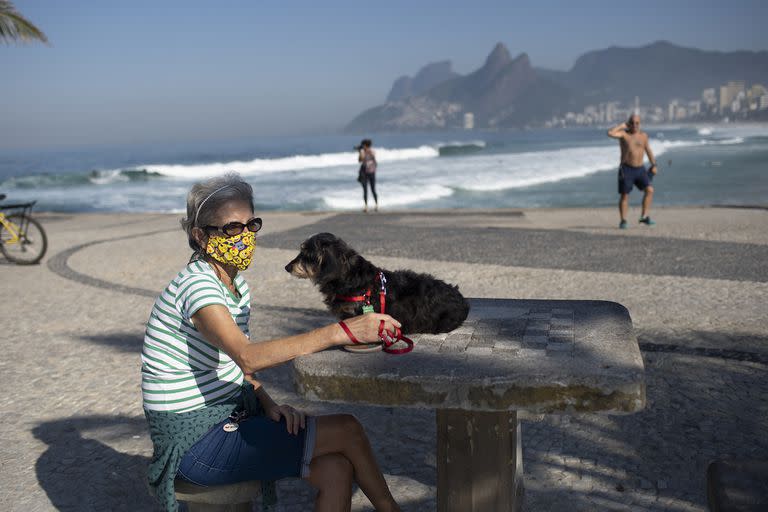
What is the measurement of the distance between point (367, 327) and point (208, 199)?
745mm

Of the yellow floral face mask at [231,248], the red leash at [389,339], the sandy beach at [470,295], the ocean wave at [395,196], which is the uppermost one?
the yellow floral face mask at [231,248]

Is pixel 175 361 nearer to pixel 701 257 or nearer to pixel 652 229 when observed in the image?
pixel 701 257

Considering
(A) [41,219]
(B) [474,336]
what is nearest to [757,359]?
(B) [474,336]

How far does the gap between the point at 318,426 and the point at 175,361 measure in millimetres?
560

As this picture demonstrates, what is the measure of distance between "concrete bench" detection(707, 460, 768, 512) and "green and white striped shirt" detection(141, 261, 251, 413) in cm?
170

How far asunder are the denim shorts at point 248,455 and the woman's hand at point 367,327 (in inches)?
14.2

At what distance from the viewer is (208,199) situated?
2.51 m

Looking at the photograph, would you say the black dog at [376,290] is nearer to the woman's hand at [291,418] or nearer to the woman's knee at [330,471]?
the woman's hand at [291,418]

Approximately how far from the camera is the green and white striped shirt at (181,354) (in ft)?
8.02

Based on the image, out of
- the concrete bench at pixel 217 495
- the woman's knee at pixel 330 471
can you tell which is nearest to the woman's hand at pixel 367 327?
the woman's knee at pixel 330 471

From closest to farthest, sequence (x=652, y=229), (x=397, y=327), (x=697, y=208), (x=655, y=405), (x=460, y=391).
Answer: (x=460, y=391), (x=397, y=327), (x=655, y=405), (x=652, y=229), (x=697, y=208)

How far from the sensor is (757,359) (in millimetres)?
4656

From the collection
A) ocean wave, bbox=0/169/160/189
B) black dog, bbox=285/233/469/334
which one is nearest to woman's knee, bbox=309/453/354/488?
black dog, bbox=285/233/469/334

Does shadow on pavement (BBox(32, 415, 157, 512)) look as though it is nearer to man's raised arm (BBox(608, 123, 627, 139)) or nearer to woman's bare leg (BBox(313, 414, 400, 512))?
woman's bare leg (BBox(313, 414, 400, 512))
